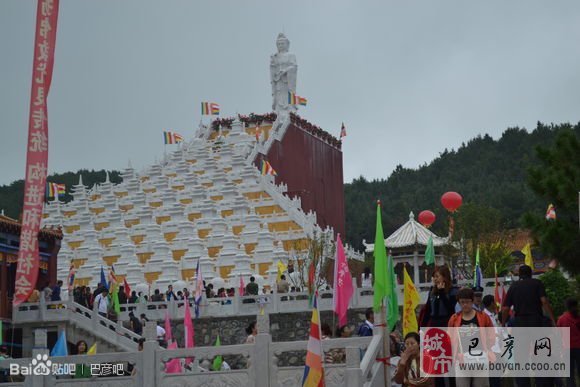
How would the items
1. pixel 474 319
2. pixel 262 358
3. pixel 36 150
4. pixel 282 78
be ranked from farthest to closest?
1. pixel 282 78
2. pixel 36 150
3. pixel 262 358
4. pixel 474 319

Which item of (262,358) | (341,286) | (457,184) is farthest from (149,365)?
(457,184)

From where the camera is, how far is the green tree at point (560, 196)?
589 inches

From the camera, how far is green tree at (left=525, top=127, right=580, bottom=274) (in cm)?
1497

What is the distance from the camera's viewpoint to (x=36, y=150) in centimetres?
1636

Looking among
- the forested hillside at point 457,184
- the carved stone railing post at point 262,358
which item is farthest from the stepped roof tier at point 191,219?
the carved stone railing post at point 262,358

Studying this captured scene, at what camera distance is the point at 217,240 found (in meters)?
40.4

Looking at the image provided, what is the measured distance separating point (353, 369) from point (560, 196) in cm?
407

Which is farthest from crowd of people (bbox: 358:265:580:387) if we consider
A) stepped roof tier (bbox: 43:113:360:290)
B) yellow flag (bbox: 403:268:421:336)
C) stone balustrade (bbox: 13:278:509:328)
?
stepped roof tier (bbox: 43:113:360:290)

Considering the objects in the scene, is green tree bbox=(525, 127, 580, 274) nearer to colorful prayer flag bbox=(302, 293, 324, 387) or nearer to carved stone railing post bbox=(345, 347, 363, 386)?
carved stone railing post bbox=(345, 347, 363, 386)

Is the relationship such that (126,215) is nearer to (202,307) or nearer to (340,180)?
(340,180)

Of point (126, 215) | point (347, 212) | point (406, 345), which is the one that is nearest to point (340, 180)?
point (126, 215)

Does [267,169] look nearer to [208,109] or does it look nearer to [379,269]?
[208,109]

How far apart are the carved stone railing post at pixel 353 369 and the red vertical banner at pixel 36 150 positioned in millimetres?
5165

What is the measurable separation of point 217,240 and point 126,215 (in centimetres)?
489
